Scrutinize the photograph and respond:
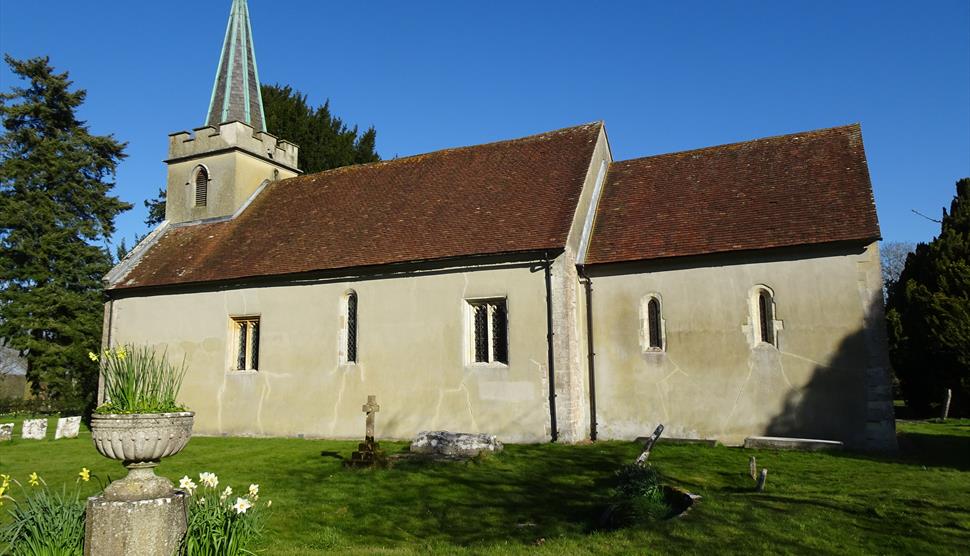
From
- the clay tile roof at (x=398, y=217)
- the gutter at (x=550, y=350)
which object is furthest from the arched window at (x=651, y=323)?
the clay tile roof at (x=398, y=217)

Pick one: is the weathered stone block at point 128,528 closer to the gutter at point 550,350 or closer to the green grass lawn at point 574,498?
the green grass lawn at point 574,498

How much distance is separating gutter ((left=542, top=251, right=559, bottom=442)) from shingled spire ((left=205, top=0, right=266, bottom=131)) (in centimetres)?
1433

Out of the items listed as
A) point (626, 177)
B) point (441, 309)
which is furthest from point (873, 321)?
point (441, 309)

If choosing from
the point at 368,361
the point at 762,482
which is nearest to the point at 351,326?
the point at 368,361

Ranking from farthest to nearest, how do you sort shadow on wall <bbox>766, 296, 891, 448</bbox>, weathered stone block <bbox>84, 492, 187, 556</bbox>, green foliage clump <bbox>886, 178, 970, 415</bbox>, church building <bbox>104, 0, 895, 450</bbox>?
green foliage clump <bbox>886, 178, 970, 415</bbox>
church building <bbox>104, 0, 895, 450</bbox>
shadow on wall <bbox>766, 296, 891, 448</bbox>
weathered stone block <bbox>84, 492, 187, 556</bbox>

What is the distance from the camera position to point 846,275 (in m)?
Answer: 14.9

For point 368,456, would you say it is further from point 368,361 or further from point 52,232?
point 52,232

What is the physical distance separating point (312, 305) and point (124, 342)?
7.87 m

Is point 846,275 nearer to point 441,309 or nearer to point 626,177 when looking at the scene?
point 626,177

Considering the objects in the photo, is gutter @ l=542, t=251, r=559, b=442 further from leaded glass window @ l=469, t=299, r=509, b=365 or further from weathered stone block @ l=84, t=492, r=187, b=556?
weathered stone block @ l=84, t=492, r=187, b=556

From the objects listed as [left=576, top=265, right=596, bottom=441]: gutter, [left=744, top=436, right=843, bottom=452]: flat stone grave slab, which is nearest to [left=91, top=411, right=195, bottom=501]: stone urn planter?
[left=576, top=265, right=596, bottom=441]: gutter

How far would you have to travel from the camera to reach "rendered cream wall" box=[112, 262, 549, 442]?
650 inches

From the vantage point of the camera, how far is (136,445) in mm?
6609

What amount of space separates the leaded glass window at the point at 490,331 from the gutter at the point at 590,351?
216cm
